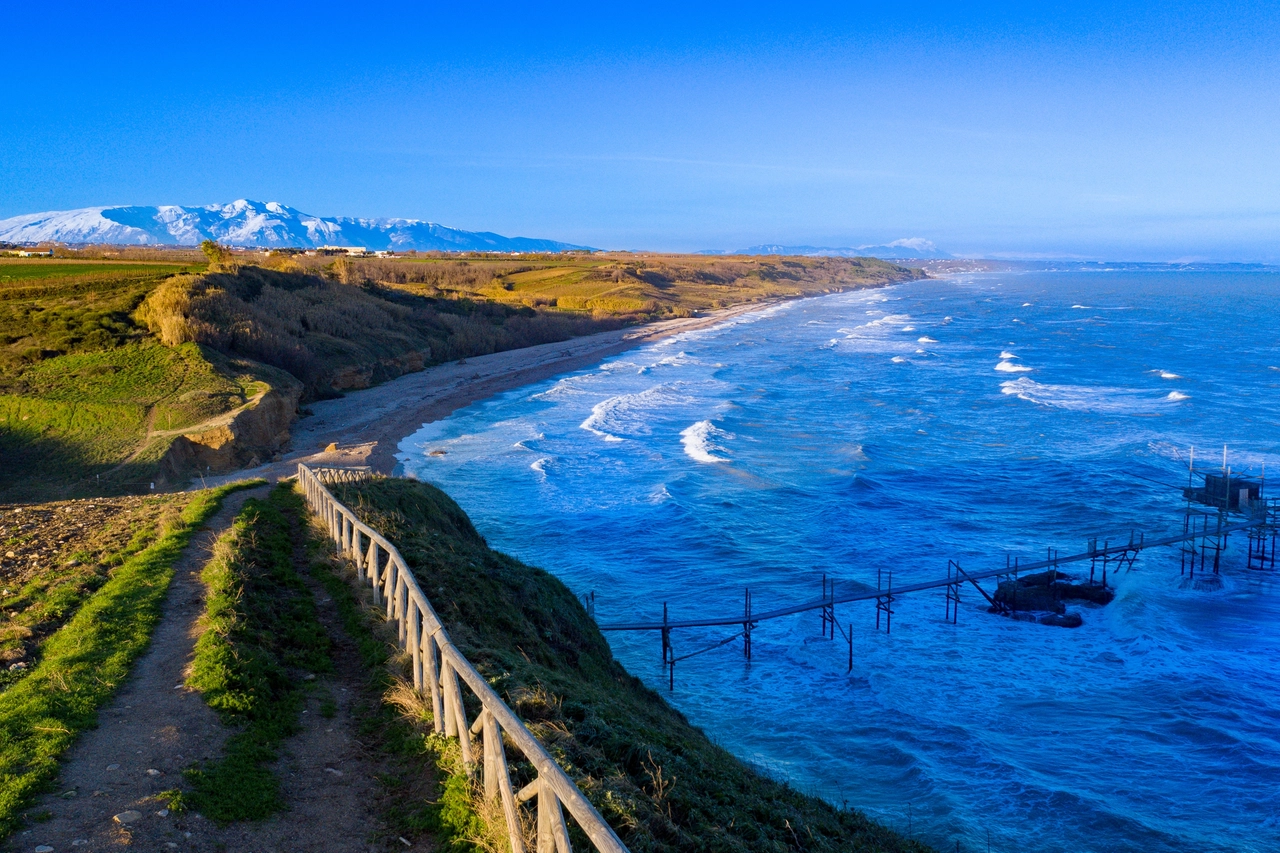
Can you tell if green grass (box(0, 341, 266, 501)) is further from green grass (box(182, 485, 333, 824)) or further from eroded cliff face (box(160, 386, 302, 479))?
green grass (box(182, 485, 333, 824))

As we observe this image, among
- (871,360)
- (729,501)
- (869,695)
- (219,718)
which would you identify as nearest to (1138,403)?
(871,360)

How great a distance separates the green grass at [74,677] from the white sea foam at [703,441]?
30.3 meters

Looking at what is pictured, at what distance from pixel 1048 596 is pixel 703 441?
2127 cm

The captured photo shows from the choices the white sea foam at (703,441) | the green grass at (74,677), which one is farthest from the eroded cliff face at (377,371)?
the green grass at (74,677)

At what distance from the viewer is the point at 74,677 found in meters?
8.82

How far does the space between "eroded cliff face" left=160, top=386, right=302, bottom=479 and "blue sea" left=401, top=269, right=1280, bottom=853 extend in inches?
244

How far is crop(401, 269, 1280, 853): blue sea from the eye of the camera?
17.3 metres

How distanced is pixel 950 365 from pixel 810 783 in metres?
66.1

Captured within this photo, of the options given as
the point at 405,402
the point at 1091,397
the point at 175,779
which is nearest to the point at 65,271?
the point at 405,402

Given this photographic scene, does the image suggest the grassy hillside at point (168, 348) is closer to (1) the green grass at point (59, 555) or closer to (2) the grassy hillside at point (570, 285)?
(1) the green grass at point (59, 555)

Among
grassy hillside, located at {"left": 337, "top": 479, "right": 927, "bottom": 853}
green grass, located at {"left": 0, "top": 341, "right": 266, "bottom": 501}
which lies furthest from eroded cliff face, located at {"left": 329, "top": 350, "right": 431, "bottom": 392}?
grassy hillside, located at {"left": 337, "top": 479, "right": 927, "bottom": 853}

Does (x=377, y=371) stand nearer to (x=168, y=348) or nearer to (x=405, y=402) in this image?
(x=405, y=402)

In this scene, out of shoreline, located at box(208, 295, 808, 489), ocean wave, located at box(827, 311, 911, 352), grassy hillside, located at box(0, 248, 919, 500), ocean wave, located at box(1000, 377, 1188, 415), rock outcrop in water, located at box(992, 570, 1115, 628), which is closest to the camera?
rock outcrop in water, located at box(992, 570, 1115, 628)

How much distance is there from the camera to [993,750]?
1844cm
